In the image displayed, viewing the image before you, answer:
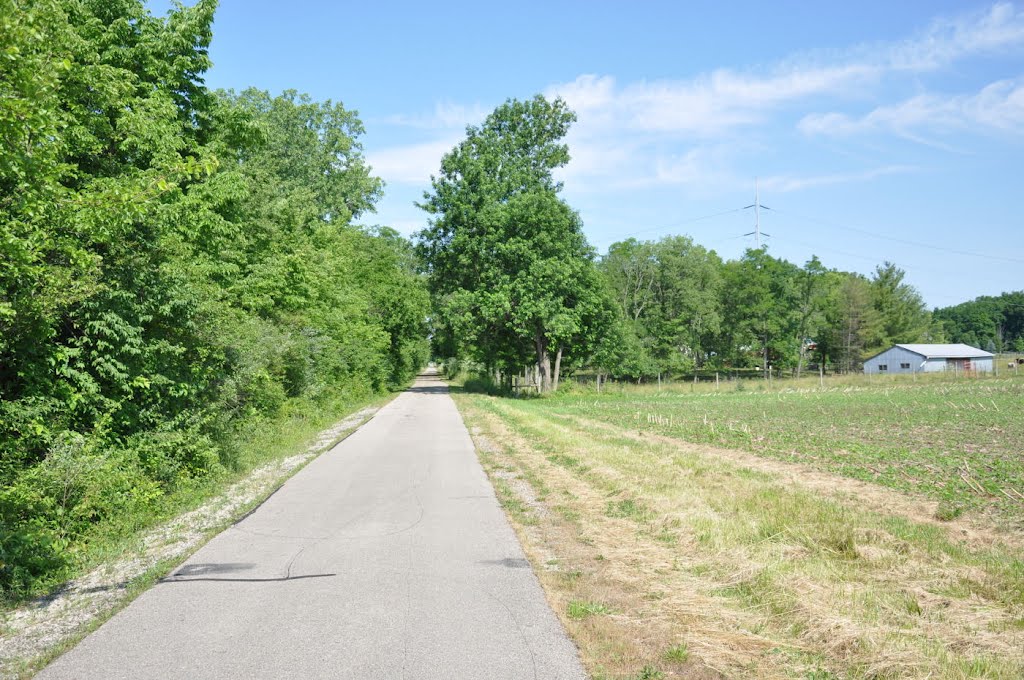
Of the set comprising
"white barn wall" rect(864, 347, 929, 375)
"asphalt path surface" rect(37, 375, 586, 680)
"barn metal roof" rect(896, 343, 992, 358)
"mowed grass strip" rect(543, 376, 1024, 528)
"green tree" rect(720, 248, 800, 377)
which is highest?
"green tree" rect(720, 248, 800, 377)

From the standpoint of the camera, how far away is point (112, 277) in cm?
970

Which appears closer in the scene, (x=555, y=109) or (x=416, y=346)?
(x=555, y=109)

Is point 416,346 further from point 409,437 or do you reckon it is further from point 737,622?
point 737,622

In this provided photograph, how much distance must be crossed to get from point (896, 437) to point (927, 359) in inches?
2935

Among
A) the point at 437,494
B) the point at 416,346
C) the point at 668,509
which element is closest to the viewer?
the point at 668,509

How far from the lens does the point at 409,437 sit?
2072 centimetres

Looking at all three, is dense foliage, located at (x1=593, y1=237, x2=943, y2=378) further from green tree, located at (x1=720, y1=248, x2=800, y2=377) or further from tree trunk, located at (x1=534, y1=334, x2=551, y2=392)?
tree trunk, located at (x1=534, y1=334, x2=551, y2=392)

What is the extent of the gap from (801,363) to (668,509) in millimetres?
88335

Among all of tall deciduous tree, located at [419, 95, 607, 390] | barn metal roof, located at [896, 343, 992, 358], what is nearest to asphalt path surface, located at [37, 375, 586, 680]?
tall deciduous tree, located at [419, 95, 607, 390]

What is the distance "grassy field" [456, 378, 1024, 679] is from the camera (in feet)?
16.1

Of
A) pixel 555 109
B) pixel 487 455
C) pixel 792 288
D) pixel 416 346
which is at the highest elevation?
pixel 555 109

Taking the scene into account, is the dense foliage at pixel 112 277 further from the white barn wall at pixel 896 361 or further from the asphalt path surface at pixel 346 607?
the white barn wall at pixel 896 361

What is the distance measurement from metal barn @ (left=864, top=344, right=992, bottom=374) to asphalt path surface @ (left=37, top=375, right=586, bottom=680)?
292 feet

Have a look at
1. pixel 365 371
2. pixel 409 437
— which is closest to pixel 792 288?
pixel 365 371
